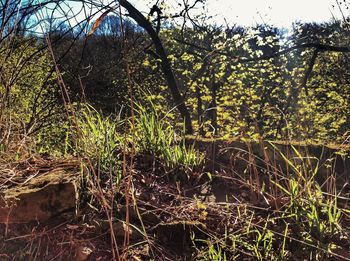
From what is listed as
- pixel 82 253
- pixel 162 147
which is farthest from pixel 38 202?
pixel 162 147

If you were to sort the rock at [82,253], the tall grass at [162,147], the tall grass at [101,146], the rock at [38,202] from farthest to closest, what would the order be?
the tall grass at [162,147], the tall grass at [101,146], the rock at [38,202], the rock at [82,253]

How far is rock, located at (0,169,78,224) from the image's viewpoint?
2.34m

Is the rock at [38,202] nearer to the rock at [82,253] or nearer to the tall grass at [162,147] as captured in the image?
the rock at [82,253]

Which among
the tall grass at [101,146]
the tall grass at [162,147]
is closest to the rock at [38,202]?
the tall grass at [101,146]

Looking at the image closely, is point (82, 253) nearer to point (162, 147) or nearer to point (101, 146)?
point (101, 146)

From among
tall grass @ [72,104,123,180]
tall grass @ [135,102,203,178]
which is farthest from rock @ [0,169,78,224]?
tall grass @ [135,102,203,178]

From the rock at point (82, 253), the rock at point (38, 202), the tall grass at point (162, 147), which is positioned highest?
the tall grass at point (162, 147)

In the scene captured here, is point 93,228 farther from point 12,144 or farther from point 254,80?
point 254,80

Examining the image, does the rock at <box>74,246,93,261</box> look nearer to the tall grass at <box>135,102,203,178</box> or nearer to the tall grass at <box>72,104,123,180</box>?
the tall grass at <box>72,104,123,180</box>

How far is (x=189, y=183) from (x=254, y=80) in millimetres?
9278

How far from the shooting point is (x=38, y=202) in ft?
7.75

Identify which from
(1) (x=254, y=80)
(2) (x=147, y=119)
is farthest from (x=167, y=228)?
(1) (x=254, y=80)

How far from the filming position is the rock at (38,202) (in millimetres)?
2338

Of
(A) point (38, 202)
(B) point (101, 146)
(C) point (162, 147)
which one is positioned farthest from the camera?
(C) point (162, 147)
